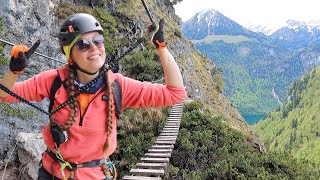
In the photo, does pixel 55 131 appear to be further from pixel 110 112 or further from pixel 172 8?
pixel 172 8

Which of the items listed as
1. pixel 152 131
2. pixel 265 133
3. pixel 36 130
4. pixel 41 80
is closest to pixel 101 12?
pixel 152 131

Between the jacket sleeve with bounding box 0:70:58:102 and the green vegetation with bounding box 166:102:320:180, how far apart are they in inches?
364

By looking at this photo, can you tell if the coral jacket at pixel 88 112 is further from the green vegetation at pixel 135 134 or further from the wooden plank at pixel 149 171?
the green vegetation at pixel 135 134

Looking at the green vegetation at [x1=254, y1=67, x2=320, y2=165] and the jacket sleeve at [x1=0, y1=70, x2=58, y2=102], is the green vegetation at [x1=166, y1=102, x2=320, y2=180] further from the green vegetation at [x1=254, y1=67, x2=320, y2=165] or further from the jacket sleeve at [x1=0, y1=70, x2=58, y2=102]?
the green vegetation at [x1=254, y1=67, x2=320, y2=165]

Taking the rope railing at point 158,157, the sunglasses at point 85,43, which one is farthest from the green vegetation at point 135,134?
the sunglasses at point 85,43

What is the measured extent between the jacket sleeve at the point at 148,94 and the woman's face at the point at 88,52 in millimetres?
327

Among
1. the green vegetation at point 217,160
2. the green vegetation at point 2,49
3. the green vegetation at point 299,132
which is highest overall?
the green vegetation at point 2,49

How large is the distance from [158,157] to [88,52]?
1001 centimetres

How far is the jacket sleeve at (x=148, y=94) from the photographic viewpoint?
11.7ft

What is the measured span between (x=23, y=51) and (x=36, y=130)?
37.8 ft

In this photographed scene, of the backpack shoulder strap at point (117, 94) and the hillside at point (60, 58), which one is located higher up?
the backpack shoulder strap at point (117, 94)

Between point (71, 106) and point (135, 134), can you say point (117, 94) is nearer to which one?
point (71, 106)

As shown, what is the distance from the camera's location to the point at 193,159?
14.8 metres

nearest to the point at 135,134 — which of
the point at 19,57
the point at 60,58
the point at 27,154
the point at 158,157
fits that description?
the point at 158,157
